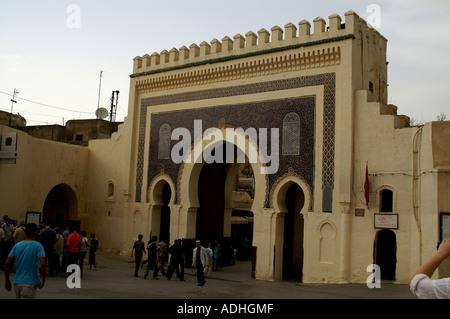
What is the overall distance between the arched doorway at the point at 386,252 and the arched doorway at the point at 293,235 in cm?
364

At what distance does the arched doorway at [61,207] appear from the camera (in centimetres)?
1941

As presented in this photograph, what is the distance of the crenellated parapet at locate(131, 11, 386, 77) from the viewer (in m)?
13.6

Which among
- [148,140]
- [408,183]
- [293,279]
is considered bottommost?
[293,279]

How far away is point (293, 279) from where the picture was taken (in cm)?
1516

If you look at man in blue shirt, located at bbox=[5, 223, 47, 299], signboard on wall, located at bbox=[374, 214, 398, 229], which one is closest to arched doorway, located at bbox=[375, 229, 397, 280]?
signboard on wall, located at bbox=[374, 214, 398, 229]

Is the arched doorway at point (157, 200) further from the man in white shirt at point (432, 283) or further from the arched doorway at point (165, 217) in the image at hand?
Answer: the man in white shirt at point (432, 283)

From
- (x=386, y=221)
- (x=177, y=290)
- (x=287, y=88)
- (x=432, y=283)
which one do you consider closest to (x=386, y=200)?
(x=386, y=221)

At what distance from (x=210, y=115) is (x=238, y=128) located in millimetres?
1360

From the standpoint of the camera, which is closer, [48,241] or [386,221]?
[48,241]

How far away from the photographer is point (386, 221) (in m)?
12.1

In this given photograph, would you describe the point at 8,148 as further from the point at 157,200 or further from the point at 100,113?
the point at 100,113

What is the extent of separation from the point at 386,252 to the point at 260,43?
7.61 m
